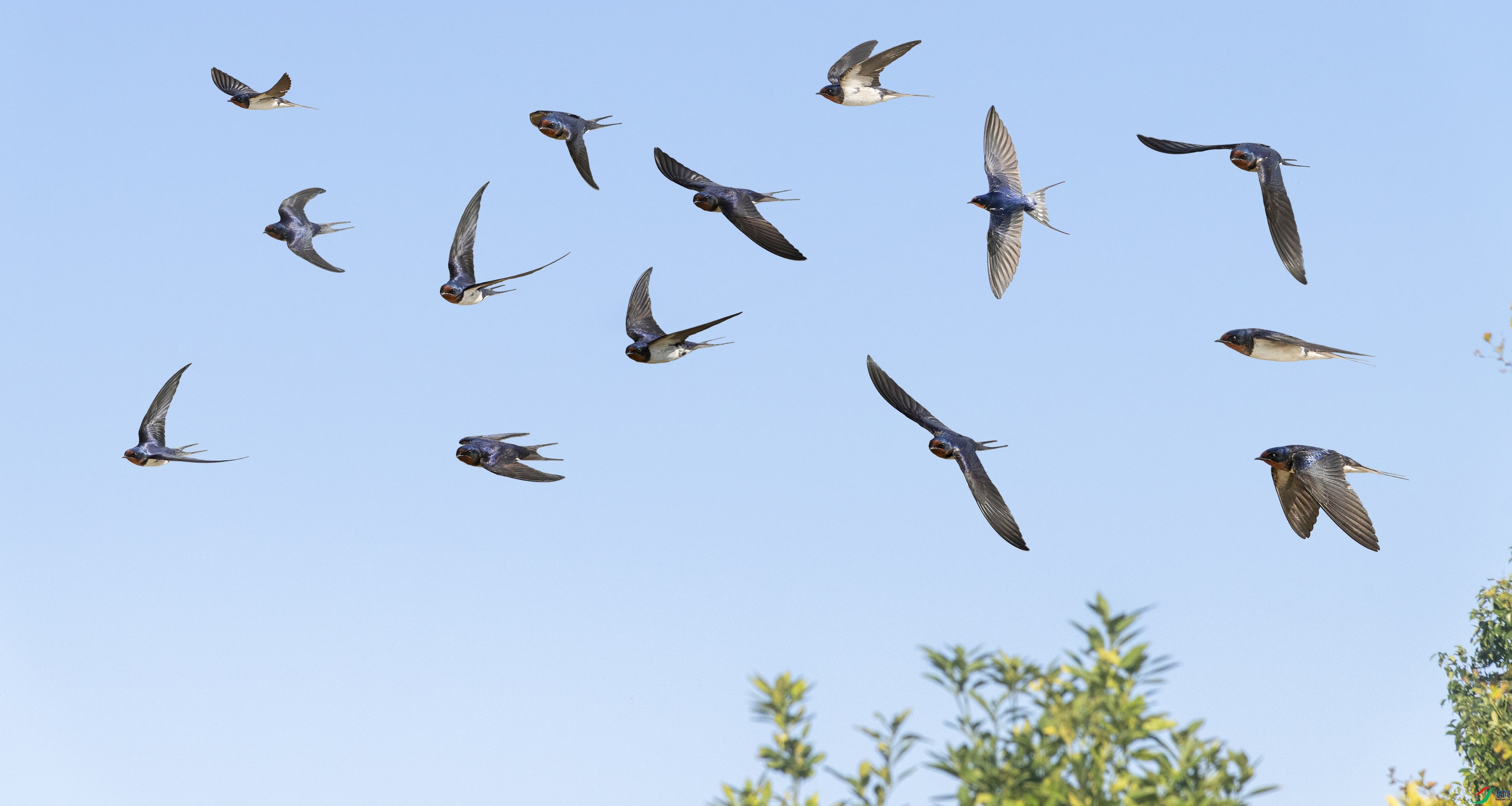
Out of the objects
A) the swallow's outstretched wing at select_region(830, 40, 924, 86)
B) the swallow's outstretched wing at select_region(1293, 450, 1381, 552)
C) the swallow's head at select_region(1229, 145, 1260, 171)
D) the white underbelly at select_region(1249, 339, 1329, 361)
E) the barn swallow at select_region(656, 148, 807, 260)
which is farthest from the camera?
the swallow's outstretched wing at select_region(830, 40, 924, 86)

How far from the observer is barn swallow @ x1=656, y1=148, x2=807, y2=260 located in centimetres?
1377

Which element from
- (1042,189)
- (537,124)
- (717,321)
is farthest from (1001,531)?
(537,124)

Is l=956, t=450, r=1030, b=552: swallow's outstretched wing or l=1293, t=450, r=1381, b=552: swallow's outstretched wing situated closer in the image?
l=1293, t=450, r=1381, b=552: swallow's outstretched wing

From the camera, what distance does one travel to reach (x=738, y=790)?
6449mm

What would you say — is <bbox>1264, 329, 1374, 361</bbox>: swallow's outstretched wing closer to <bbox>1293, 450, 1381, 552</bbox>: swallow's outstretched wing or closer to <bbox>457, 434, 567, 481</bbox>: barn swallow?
<bbox>1293, 450, 1381, 552</bbox>: swallow's outstretched wing

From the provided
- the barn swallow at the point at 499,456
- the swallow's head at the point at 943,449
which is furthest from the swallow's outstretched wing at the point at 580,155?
the swallow's head at the point at 943,449

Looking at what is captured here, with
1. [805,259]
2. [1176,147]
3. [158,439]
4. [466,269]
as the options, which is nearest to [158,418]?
[158,439]

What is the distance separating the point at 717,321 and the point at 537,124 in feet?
21.0

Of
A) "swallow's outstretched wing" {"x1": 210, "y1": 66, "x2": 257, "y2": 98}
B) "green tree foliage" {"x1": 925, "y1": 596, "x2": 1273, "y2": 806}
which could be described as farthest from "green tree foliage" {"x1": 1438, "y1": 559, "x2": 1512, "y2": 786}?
"swallow's outstretched wing" {"x1": 210, "y1": 66, "x2": 257, "y2": 98}

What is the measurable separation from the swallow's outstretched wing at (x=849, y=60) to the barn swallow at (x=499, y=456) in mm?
5664

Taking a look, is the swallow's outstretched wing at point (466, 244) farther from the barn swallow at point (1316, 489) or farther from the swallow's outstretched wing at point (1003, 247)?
the barn swallow at point (1316, 489)

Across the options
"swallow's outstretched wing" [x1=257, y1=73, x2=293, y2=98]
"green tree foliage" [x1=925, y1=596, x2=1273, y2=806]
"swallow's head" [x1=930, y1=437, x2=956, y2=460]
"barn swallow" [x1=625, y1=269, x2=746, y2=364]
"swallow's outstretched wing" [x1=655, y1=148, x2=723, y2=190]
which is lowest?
"green tree foliage" [x1=925, y1=596, x2=1273, y2=806]

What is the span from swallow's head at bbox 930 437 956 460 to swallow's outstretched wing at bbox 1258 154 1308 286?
3587 millimetres

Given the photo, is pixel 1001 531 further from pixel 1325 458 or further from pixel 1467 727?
pixel 1467 727
